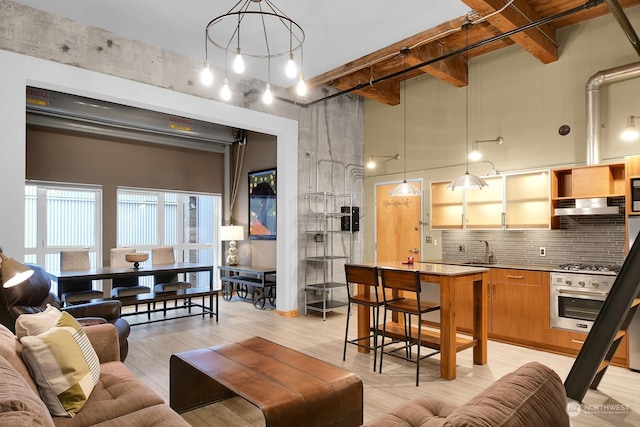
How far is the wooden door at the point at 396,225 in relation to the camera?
22.1 ft

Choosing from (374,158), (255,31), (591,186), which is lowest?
(591,186)

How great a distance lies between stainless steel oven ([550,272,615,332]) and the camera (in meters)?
4.23

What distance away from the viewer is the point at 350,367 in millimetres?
4145

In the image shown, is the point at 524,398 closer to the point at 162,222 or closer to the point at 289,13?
the point at 289,13

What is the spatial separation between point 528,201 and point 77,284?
6.21 meters

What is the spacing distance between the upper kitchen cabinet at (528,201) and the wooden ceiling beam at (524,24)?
4.86 ft

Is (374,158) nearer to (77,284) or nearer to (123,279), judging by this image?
(123,279)

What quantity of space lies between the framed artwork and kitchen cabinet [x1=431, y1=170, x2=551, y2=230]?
126 inches

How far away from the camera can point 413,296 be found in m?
5.93

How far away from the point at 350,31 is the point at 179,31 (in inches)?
78.9

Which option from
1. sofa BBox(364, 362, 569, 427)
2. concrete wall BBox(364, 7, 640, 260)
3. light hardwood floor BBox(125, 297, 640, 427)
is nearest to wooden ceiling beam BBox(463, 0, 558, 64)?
concrete wall BBox(364, 7, 640, 260)

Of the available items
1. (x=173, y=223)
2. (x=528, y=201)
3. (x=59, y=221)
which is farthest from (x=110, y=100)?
(x=528, y=201)

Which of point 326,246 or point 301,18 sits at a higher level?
point 301,18

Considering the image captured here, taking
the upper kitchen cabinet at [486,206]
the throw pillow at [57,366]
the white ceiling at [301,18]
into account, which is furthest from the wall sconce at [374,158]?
the throw pillow at [57,366]
